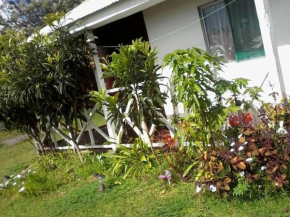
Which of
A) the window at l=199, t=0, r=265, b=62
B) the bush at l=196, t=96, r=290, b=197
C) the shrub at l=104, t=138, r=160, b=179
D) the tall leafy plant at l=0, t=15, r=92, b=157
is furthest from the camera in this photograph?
the tall leafy plant at l=0, t=15, r=92, b=157

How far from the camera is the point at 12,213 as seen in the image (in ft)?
18.9

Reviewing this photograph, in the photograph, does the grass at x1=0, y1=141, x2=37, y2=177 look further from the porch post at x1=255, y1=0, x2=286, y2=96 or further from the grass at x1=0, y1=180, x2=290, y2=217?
the porch post at x1=255, y1=0, x2=286, y2=96

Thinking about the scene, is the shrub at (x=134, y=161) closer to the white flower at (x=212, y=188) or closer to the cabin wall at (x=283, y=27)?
the white flower at (x=212, y=188)

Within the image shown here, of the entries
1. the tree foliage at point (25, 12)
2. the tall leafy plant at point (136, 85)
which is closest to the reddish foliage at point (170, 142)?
the tall leafy plant at point (136, 85)

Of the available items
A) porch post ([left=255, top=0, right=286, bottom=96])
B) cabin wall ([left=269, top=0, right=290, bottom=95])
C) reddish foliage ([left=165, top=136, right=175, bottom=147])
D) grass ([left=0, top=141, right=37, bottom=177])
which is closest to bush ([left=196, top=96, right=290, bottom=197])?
porch post ([left=255, top=0, right=286, bottom=96])

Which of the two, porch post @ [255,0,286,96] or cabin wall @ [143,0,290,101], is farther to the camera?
cabin wall @ [143,0,290,101]

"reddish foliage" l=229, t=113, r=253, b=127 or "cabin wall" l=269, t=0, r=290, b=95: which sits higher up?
"cabin wall" l=269, t=0, r=290, b=95

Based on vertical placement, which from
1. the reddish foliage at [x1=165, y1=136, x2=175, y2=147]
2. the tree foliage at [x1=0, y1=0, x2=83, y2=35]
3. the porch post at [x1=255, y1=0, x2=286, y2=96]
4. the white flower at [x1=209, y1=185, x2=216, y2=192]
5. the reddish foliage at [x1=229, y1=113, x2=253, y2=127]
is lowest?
the white flower at [x1=209, y1=185, x2=216, y2=192]

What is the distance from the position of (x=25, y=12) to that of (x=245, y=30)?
90.7ft

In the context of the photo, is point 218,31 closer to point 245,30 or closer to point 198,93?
point 245,30

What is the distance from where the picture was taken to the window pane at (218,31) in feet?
19.1

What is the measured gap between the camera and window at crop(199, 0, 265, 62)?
5.49 metres

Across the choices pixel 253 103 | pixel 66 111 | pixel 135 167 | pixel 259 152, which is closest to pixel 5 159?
pixel 66 111

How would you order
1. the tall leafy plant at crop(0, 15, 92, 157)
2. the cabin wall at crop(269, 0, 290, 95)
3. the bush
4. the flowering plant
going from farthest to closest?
the tall leafy plant at crop(0, 15, 92, 157)
the cabin wall at crop(269, 0, 290, 95)
the flowering plant
the bush
